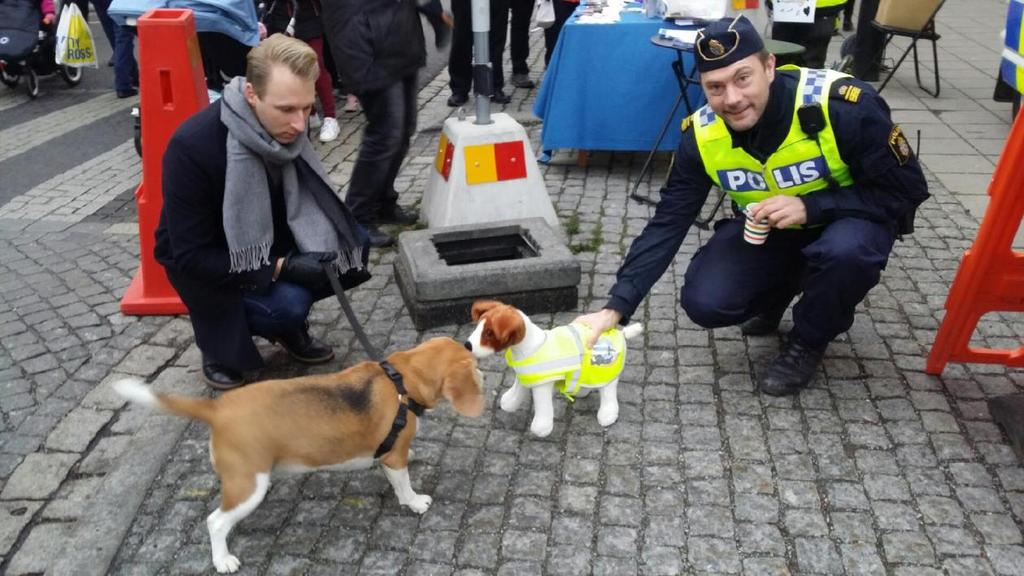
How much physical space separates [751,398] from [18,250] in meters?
4.49

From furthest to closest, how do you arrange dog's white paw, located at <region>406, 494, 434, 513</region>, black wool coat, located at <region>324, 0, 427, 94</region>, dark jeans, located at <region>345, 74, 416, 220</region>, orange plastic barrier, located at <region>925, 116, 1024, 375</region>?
dark jeans, located at <region>345, 74, 416, 220</region>, black wool coat, located at <region>324, 0, 427, 94</region>, orange plastic barrier, located at <region>925, 116, 1024, 375</region>, dog's white paw, located at <region>406, 494, 434, 513</region>

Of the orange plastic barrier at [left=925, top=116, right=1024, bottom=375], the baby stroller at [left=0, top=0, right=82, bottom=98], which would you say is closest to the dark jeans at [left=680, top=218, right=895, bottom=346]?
the orange plastic barrier at [left=925, top=116, right=1024, bottom=375]

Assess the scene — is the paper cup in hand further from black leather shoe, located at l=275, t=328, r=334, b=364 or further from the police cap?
black leather shoe, located at l=275, t=328, r=334, b=364

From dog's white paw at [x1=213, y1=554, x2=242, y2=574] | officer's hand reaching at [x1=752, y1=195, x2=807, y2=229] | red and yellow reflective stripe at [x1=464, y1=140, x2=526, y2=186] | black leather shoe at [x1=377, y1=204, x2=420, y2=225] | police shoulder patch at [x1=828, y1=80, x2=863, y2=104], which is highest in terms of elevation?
police shoulder patch at [x1=828, y1=80, x2=863, y2=104]

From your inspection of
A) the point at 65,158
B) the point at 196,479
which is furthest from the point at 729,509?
the point at 65,158

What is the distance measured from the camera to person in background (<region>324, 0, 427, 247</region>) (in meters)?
4.83

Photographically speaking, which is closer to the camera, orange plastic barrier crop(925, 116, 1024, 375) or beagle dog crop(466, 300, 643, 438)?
beagle dog crop(466, 300, 643, 438)

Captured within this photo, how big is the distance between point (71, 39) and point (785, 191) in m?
7.93

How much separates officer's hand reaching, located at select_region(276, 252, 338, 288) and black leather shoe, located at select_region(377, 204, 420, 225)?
1.84 metres

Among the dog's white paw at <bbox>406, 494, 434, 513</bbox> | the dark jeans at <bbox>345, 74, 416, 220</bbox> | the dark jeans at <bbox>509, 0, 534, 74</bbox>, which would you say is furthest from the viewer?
the dark jeans at <bbox>509, 0, 534, 74</bbox>

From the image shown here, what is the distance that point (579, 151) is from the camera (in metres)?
6.49

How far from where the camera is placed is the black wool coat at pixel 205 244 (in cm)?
329

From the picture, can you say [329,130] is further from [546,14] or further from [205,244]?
[205,244]

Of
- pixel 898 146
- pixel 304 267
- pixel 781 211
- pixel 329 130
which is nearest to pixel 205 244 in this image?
pixel 304 267
